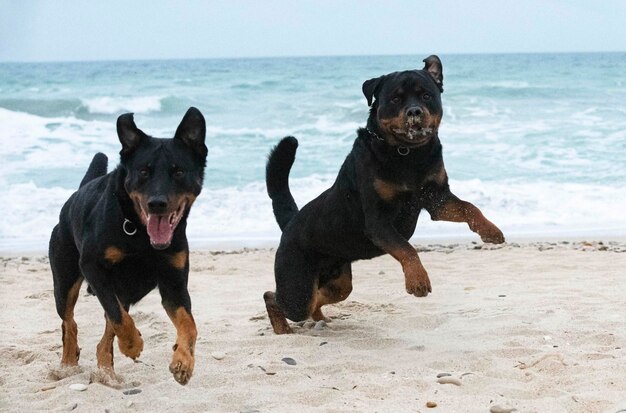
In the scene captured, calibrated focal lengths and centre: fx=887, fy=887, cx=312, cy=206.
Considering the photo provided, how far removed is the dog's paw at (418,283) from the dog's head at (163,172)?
1.24m

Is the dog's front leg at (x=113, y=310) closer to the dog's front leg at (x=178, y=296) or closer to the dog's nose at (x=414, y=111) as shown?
the dog's front leg at (x=178, y=296)

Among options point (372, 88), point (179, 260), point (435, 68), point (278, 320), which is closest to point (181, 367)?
point (179, 260)

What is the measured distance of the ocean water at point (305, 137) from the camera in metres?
11.5

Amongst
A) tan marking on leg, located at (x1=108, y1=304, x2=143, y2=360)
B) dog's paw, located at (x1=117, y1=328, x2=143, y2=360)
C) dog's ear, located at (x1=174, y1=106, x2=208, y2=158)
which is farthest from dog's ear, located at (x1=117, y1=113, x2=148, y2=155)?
dog's paw, located at (x1=117, y1=328, x2=143, y2=360)

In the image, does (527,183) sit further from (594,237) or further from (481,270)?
(481,270)

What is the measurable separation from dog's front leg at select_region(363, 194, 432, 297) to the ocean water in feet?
9.46

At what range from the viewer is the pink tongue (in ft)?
13.1

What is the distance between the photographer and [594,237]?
31.9 ft

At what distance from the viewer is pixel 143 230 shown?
13.4ft

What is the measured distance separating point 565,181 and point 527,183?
0.61 metres

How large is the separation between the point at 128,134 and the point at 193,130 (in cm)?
32

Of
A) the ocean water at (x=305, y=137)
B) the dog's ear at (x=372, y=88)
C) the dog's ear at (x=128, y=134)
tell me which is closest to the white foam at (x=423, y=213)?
the ocean water at (x=305, y=137)

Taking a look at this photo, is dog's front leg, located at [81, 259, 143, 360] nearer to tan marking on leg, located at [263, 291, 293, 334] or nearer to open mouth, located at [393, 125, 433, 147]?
tan marking on leg, located at [263, 291, 293, 334]

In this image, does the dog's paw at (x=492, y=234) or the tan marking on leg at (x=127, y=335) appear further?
the dog's paw at (x=492, y=234)
